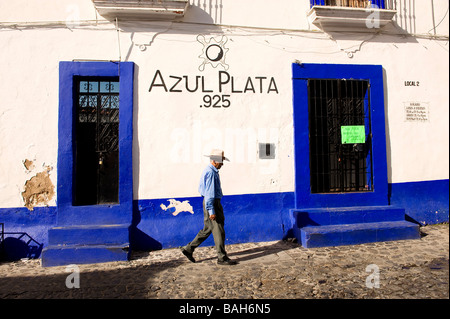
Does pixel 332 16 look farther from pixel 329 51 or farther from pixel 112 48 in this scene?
pixel 112 48

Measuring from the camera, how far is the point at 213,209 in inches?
163

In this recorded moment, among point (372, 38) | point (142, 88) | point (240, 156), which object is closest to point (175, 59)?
point (142, 88)

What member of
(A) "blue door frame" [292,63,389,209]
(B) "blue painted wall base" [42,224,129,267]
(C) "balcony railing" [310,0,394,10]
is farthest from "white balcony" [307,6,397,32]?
(B) "blue painted wall base" [42,224,129,267]

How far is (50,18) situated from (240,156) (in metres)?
3.83

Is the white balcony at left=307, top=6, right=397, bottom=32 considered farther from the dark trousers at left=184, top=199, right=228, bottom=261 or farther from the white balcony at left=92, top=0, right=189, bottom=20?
the dark trousers at left=184, top=199, right=228, bottom=261

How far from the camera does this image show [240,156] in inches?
208

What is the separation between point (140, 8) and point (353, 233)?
4971mm

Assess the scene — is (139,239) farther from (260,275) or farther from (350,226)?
(350,226)

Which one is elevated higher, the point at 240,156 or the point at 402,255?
the point at 240,156

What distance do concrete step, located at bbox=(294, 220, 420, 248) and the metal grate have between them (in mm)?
772

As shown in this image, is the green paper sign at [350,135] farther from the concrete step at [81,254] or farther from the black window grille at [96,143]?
the concrete step at [81,254]

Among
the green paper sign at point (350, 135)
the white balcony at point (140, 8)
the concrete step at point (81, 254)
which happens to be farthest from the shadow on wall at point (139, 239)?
the green paper sign at point (350, 135)

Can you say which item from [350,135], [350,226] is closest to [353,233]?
[350,226]
